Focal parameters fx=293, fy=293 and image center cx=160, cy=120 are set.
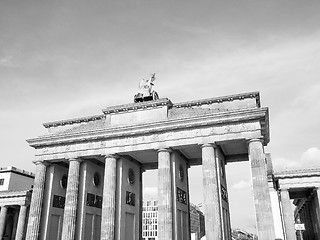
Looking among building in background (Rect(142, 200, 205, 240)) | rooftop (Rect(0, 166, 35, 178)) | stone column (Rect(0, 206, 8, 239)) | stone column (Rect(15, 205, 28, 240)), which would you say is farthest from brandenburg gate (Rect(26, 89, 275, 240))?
building in background (Rect(142, 200, 205, 240))

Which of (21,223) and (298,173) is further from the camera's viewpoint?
(21,223)

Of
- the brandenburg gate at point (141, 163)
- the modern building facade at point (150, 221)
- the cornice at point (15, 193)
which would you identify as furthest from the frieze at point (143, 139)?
the modern building facade at point (150, 221)

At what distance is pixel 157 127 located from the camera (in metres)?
28.5

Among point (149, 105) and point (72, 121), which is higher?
point (149, 105)

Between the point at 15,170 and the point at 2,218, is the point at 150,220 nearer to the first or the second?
the point at 15,170

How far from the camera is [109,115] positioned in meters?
31.9

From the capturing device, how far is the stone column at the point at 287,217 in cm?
3069

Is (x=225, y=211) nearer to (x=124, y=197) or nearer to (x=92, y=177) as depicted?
(x=124, y=197)

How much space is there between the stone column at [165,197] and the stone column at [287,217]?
13683mm

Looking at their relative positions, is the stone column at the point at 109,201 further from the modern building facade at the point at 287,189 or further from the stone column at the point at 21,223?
the modern building facade at the point at 287,189

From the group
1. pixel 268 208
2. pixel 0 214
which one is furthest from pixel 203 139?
pixel 0 214

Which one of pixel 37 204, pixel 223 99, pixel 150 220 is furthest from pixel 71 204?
pixel 150 220

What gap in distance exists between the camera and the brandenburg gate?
84.1ft

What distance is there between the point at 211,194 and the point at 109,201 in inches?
391
